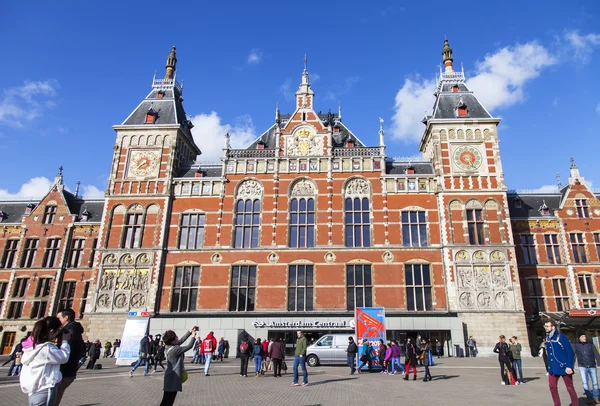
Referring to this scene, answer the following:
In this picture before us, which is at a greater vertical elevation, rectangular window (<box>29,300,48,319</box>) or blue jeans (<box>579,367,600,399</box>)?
rectangular window (<box>29,300,48,319</box>)

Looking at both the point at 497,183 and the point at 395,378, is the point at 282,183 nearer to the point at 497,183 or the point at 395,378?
the point at 497,183

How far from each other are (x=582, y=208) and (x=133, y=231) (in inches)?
1395

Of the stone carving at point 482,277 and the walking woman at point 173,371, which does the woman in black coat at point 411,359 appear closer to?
the walking woman at point 173,371

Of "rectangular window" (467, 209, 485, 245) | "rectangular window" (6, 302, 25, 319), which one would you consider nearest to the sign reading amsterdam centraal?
"rectangular window" (467, 209, 485, 245)

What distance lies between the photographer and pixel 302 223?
30500mm

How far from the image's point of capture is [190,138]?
37.0m

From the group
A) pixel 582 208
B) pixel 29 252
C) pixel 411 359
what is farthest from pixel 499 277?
pixel 29 252

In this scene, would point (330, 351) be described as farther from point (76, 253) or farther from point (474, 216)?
point (76, 253)

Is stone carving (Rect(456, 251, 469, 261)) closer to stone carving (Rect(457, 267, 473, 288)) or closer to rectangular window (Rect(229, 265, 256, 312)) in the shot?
stone carving (Rect(457, 267, 473, 288))

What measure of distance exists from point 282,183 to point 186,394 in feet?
69.4

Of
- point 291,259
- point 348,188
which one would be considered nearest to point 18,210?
point 291,259

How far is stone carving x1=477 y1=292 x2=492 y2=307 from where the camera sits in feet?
89.4

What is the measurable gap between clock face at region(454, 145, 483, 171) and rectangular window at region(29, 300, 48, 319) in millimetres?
35168

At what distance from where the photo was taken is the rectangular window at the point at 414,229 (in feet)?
96.7
